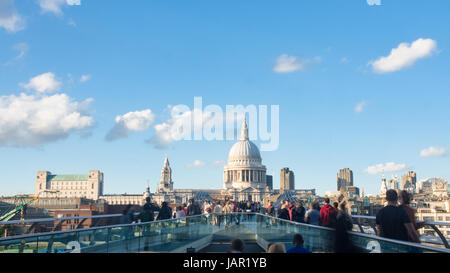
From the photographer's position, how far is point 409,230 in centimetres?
769

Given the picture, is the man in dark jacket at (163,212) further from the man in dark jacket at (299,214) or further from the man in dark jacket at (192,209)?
the man in dark jacket at (192,209)

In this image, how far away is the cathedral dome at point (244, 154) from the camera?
18675 centimetres

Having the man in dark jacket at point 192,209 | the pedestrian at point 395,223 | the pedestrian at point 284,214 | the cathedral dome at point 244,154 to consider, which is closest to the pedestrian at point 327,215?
the pedestrian at point 395,223

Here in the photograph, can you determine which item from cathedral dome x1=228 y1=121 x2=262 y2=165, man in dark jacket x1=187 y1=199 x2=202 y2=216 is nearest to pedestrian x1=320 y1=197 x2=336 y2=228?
man in dark jacket x1=187 y1=199 x2=202 y2=216

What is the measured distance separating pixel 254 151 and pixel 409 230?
604ft

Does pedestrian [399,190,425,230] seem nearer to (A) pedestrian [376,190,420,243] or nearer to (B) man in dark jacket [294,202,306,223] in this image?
(A) pedestrian [376,190,420,243]

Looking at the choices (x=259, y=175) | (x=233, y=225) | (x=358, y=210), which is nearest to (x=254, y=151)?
(x=259, y=175)

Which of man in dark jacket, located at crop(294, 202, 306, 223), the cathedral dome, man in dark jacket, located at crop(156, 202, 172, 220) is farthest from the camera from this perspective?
the cathedral dome

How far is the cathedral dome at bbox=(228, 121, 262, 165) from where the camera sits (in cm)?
18675

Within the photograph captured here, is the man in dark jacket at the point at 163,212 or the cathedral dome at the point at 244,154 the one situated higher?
the cathedral dome at the point at 244,154

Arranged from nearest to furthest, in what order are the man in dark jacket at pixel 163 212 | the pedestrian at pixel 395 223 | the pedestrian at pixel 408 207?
the pedestrian at pixel 395 223
the pedestrian at pixel 408 207
the man in dark jacket at pixel 163 212

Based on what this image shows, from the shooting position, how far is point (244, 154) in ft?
620

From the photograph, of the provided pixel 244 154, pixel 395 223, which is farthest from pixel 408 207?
pixel 244 154

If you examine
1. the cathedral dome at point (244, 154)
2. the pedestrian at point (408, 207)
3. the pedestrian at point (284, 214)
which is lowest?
the pedestrian at point (284, 214)
